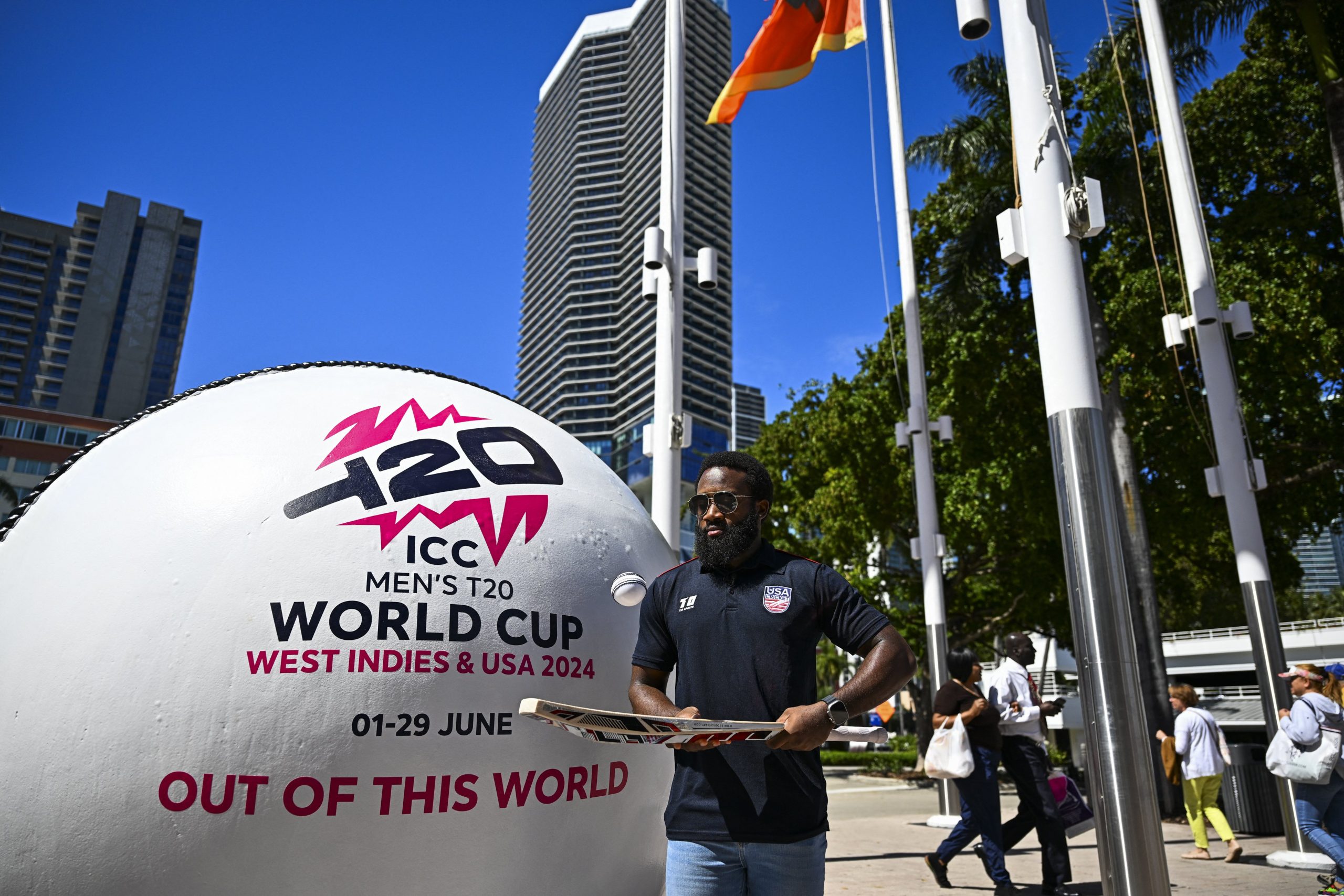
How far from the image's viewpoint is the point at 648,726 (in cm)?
254

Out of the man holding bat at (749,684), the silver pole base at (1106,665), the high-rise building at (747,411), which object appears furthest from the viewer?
the high-rise building at (747,411)

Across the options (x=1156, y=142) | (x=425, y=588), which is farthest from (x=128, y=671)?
(x=1156, y=142)

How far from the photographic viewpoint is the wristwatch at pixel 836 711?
249cm

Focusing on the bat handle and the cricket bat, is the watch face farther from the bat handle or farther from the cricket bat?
the bat handle

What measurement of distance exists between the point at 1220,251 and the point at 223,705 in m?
16.7

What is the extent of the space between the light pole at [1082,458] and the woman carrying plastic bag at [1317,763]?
71.1 inches

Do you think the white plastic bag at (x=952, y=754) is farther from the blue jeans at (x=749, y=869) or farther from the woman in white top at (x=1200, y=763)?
the blue jeans at (x=749, y=869)

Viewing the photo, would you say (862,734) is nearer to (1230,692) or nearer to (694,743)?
(694,743)

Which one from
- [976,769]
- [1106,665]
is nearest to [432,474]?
[1106,665]

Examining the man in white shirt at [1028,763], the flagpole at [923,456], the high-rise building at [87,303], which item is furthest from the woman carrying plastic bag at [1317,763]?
the high-rise building at [87,303]

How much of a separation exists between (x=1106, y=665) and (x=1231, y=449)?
544cm

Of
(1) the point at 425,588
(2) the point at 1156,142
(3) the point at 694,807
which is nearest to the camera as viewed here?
(3) the point at 694,807

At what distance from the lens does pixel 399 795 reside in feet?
10.1

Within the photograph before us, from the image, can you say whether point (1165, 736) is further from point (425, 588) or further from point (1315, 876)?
point (425, 588)
